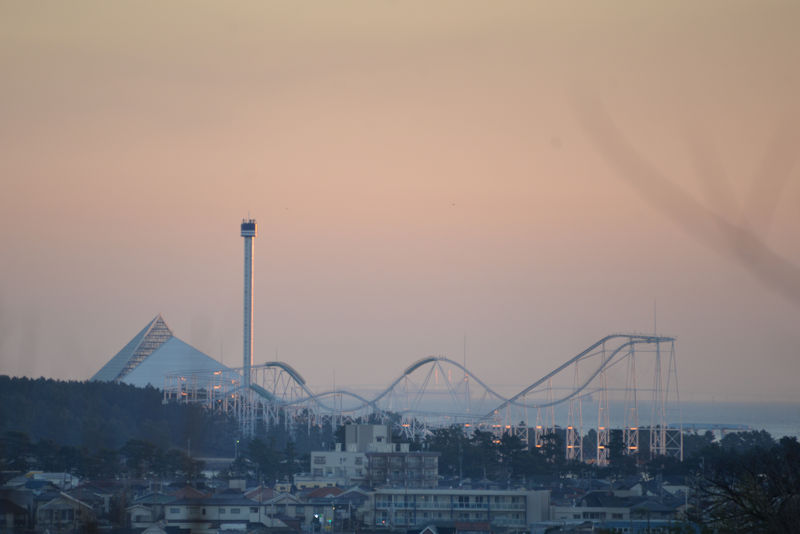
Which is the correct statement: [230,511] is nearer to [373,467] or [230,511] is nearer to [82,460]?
[82,460]

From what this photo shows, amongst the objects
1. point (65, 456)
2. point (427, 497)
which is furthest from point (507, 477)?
point (65, 456)

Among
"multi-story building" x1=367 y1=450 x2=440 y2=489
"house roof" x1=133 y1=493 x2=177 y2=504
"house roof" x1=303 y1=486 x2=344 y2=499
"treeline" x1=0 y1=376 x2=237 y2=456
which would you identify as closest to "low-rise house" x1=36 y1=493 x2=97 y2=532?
"treeline" x1=0 y1=376 x2=237 y2=456

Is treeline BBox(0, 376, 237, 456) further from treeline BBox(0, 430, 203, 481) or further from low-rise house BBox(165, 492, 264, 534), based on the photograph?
low-rise house BBox(165, 492, 264, 534)

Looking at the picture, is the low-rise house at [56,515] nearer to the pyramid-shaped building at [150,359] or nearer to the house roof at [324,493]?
the house roof at [324,493]

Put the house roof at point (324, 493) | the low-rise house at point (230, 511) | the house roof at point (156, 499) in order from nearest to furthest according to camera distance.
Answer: the house roof at point (156, 499) < the low-rise house at point (230, 511) < the house roof at point (324, 493)

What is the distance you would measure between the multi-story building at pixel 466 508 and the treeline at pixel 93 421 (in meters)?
4.20

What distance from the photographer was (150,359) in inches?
2566

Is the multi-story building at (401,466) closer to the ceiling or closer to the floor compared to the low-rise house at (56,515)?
closer to the floor

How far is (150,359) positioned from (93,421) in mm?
57842

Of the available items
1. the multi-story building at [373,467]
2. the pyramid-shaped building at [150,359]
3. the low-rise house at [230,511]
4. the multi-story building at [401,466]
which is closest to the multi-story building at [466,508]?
the low-rise house at [230,511]

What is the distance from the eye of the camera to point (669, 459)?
113 ft

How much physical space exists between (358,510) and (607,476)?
13163mm

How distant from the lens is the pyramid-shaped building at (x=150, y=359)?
63281 mm

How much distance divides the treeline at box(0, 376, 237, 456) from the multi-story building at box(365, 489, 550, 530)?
13.8 ft
